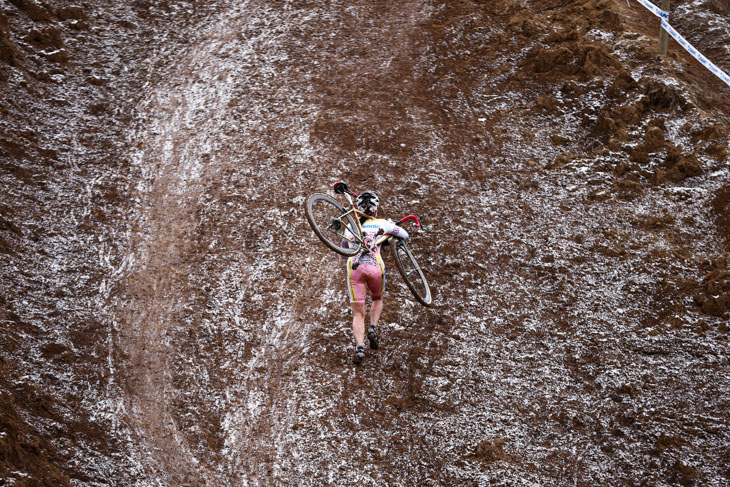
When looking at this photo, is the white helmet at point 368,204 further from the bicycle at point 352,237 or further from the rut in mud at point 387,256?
the rut in mud at point 387,256

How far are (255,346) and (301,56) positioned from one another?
10.3 meters

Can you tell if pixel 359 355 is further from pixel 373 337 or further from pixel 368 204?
pixel 368 204

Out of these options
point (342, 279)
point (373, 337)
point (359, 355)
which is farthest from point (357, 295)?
point (342, 279)

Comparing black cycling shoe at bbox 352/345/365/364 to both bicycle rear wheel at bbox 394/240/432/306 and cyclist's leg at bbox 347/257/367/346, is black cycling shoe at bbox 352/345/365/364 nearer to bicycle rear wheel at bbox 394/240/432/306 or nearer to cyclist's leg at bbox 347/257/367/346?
cyclist's leg at bbox 347/257/367/346

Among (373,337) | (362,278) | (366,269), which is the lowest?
(373,337)

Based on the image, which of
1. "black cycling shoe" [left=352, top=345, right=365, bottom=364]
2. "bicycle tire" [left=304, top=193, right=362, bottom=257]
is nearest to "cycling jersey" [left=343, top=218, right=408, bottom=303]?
"bicycle tire" [left=304, top=193, right=362, bottom=257]

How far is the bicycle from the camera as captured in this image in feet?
28.0

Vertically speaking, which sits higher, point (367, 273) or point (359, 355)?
point (367, 273)

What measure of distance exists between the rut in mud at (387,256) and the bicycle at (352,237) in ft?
2.00

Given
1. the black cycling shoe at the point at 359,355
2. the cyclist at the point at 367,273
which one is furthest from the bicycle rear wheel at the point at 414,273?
the black cycling shoe at the point at 359,355

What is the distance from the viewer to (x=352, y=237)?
861 centimetres

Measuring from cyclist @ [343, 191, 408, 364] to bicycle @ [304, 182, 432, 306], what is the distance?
0.25 feet

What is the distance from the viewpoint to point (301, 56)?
1655 cm

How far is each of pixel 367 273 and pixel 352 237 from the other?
61 centimetres
